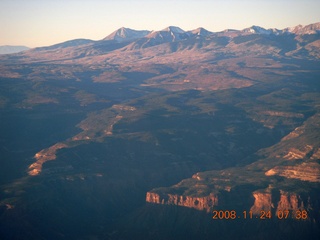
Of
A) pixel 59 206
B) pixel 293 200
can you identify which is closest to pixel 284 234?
pixel 293 200

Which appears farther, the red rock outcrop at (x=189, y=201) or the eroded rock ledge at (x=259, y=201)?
the red rock outcrop at (x=189, y=201)

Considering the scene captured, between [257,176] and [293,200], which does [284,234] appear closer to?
[293,200]

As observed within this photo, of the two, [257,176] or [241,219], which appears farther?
[257,176]
